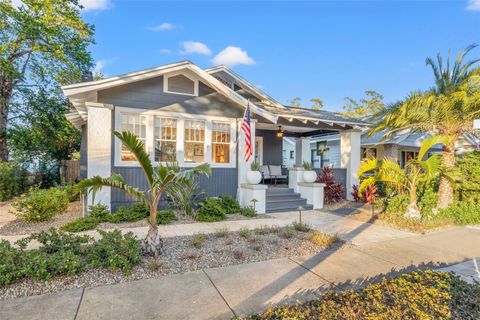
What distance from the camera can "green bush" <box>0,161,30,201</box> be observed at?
10.8 meters

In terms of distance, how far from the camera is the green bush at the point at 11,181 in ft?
35.3

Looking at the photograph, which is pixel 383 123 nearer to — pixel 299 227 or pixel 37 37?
pixel 299 227

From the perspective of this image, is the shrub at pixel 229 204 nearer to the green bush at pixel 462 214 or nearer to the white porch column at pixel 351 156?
the white porch column at pixel 351 156

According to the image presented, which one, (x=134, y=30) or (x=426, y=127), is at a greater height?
(x=134, y=30)

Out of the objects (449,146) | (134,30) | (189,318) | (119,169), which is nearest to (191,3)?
(134,30)

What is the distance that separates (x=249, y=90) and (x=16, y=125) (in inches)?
505

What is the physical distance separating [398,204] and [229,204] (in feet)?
17.5

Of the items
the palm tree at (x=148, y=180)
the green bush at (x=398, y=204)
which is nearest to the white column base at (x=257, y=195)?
the green bush at (x=398, y=204)

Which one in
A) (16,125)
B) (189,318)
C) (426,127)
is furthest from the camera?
(16,125)

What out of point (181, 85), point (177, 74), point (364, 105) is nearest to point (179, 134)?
point (181, 85)

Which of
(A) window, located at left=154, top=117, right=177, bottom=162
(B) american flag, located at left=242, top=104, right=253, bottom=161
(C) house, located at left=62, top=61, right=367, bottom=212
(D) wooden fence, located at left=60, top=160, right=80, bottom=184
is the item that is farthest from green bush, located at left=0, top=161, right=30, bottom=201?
(B) american flag, located at left=242, top=104, right=253, bottom=161

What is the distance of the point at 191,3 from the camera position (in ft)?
35.1

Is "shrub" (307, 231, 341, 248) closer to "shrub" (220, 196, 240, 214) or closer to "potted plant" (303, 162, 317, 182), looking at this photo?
"shrub" (220, 196, 240, 214)

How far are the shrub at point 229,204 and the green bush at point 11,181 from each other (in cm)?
944
